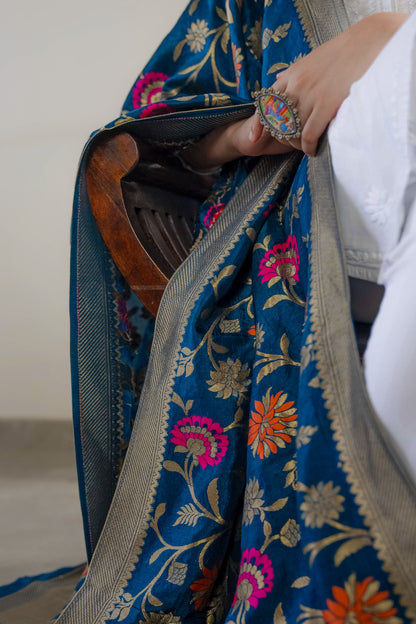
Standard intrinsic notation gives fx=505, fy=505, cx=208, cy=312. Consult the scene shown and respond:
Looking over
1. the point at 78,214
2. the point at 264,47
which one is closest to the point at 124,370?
the point at 78,214

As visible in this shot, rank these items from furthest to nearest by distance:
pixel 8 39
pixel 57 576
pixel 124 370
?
1. pixel 8 39
2. pixel 57 576
3. pixel 124 370

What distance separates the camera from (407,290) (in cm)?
37

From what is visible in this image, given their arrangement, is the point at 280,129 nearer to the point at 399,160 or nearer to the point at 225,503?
the point at 399,160

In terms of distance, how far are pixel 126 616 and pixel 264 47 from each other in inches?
28.0

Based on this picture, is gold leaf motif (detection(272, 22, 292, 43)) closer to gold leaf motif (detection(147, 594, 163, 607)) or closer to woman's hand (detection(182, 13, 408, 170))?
woman's hand (detection(182, 13, 408, 170))

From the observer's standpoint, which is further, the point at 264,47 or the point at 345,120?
the point at 264,47

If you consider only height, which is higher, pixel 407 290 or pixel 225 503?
pixel 407 290

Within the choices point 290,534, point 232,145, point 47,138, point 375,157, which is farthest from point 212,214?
point 47,138

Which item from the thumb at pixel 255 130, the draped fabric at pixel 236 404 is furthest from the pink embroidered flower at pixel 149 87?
the thumb at pixel 255 130

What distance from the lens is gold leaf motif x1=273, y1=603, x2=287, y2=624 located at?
1.33 feet

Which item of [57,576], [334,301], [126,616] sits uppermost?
[334,301]

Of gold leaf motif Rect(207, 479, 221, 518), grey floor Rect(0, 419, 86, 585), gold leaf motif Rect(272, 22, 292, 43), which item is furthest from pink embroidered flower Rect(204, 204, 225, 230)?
grey floor Rect(0, 419, 86, 585)

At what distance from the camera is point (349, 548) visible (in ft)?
1.15

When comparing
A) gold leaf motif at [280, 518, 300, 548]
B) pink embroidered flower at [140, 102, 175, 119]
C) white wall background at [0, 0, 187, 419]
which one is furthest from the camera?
white wall background at [0, 0, 187, 419]
